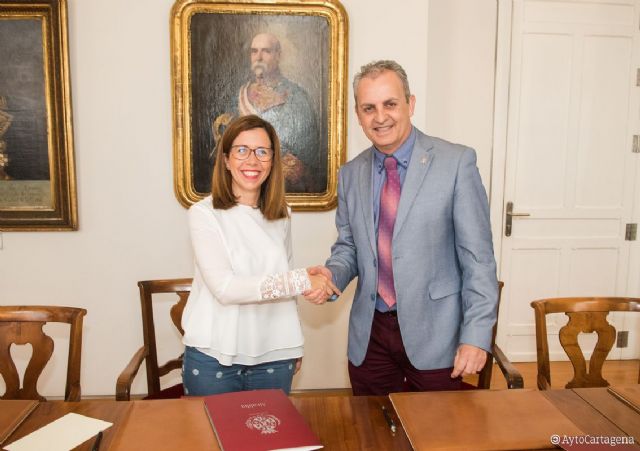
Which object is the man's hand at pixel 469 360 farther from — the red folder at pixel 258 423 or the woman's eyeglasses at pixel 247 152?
the woman's eyeglasses at pixel 247 152

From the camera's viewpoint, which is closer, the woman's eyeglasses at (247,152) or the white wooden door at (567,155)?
the woman's eyeglasses at (247,152)

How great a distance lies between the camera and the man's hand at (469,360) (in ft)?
5.26

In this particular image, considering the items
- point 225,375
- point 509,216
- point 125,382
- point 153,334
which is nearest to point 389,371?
point 225,375

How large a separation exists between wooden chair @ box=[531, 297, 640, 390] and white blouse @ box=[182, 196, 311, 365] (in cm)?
88

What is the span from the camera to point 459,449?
3.55 ft

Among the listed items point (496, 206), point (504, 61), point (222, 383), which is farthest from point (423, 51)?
Answer: point (222, 383)

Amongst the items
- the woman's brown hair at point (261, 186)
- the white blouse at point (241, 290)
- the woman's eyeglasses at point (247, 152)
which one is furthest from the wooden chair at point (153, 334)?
the woman's eyeglasses at point (247, 152)

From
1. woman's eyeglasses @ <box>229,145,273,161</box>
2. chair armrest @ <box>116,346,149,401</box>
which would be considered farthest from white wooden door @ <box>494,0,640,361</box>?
chair armrest @ <box>116,346,149,401</box>

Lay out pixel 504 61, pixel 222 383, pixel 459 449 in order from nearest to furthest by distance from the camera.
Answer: pixel 459 449 < pixel 222 383 < pixel 504 61

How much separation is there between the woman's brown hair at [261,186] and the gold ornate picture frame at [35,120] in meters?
1.55

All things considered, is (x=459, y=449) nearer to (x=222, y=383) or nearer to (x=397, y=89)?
(x=222, y=383)

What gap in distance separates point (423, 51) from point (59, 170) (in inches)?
87.8

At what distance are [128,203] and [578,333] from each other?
2.47 m

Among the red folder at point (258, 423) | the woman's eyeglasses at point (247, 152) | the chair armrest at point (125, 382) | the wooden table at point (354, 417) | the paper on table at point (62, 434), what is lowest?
the chair armrest at point (125, 382)
